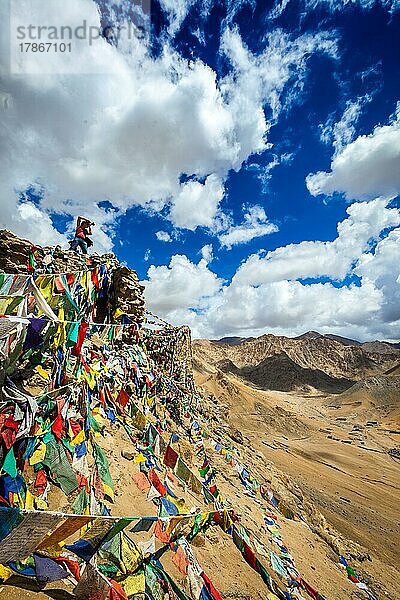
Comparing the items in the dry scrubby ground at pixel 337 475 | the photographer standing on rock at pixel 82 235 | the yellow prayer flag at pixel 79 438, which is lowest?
the dry scrubby ground at pixel 337 475

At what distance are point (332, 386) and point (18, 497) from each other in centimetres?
9240

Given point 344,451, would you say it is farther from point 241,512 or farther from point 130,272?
point 130,272

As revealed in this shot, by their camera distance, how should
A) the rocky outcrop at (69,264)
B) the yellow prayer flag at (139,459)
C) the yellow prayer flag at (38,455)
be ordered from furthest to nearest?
the rocky outcrop at (69,264) → the yellow prayer flag at (139,459) → the yellow prayer flag at (38,455)

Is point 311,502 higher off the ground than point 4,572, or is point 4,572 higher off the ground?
point 4,572

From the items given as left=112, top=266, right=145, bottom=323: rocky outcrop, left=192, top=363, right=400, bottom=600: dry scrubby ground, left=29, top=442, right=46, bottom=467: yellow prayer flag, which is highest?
left=112, top=266, right=145, bottom=323: rocky outcrop

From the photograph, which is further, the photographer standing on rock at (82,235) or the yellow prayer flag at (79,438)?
the photographer standing on rock at (82,235)

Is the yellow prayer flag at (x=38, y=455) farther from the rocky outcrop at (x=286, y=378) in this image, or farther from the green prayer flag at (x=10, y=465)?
the rocky outcrop at (x=286, y=378)

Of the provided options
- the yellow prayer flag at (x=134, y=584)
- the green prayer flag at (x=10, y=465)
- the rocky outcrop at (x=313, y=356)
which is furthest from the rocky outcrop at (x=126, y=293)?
the rocky outcrop at (x=313, y=356)

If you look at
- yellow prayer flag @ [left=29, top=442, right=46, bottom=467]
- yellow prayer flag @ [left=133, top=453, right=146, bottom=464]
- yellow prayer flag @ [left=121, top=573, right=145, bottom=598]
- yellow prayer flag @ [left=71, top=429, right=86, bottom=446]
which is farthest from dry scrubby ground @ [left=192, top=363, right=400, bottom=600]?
yellow prayer flag @ [left=29, top=442, right=46, bottom=467]

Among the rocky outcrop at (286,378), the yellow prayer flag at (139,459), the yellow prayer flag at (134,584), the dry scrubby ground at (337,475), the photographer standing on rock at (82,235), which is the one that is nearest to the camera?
the yellow prayer flag at (134,584)

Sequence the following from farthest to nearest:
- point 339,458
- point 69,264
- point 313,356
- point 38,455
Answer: point 313,356 → point 339,458 → point 69,264 → point 38,455

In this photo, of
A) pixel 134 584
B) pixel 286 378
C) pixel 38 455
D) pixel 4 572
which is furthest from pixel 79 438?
pixel 286 378

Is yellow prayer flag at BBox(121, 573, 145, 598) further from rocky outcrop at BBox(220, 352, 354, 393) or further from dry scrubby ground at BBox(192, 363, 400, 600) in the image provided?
Answer: rocky outcrop at BBox(220, 352, 354, 393)

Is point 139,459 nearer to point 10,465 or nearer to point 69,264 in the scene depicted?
point 10,465
